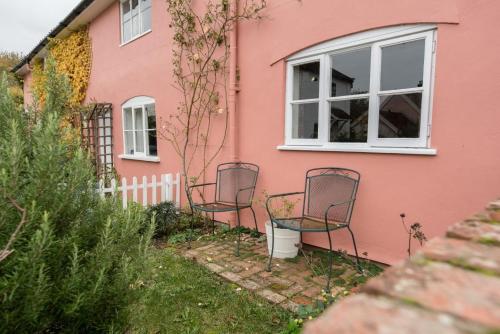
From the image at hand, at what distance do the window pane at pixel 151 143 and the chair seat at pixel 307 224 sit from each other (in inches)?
171

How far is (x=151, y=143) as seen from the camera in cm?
705

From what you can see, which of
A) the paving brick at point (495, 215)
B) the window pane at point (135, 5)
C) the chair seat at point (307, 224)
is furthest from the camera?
the window pane at point (135, 5)

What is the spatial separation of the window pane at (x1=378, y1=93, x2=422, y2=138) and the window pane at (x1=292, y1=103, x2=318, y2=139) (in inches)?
33.4

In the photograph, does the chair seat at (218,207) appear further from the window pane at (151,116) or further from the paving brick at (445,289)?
the paving brick at (445,289)

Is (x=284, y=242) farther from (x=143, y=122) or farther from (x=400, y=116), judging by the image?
(x=143, y=122)

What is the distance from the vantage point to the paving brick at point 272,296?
2729mm

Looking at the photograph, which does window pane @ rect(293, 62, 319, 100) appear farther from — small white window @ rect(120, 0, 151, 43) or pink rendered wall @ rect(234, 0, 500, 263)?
A: small white window @ rect(120, 0, 151, 43)

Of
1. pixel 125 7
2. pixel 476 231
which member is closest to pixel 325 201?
pixel 476 231

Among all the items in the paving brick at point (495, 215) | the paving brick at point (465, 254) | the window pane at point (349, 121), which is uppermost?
the window pane at point (349, 121)

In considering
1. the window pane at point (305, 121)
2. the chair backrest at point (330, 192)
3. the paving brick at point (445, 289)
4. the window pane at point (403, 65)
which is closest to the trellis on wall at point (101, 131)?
the window pane at point (305, 121)

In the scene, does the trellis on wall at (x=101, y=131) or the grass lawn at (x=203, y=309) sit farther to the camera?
the trellis on wall at (x=101, y=131)

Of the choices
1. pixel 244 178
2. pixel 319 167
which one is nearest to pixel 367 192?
pixel 319 167

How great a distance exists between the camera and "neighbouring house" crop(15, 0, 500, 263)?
2727 mm

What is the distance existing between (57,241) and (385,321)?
1.31m
